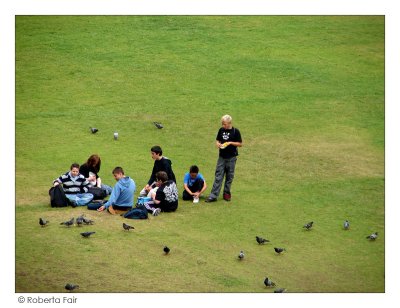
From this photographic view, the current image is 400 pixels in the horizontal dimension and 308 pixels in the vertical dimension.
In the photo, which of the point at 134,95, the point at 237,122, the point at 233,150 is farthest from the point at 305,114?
the point at 233,150

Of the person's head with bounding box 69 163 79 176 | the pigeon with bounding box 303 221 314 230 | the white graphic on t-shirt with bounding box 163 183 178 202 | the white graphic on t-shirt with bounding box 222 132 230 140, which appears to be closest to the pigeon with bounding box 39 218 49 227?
the person's head with bounding box 69 163 79 176

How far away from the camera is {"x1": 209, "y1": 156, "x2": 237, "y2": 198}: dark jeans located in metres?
20.3

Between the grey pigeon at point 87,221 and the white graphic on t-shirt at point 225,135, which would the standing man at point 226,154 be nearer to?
the white graphic on t-shirt at point 225,135

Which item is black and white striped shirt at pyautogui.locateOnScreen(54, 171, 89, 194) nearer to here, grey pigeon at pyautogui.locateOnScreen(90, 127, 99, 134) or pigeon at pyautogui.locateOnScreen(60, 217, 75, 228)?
pigeon at pyautogui.locateOnScreen(60, 217, 75, 228)

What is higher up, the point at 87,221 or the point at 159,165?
the point at 159,165

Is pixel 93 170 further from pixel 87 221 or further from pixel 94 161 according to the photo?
pixel 87 221

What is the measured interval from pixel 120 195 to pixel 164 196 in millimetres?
985

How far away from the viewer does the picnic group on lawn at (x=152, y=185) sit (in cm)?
Result: 1908

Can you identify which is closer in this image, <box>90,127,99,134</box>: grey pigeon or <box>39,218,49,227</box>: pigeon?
<box>39,218,49,227</box>: pigeon

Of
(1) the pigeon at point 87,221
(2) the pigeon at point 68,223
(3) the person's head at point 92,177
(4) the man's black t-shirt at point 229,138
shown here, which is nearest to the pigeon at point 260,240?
(4) the man's black t-shirt at point 229,138

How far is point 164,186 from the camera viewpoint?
19328 millimetres

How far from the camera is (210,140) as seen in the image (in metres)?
25.2

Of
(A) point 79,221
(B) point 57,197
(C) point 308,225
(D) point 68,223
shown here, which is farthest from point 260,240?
(B) point 57,197

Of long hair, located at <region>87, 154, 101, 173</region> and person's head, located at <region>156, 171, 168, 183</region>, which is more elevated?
long hair, located at <region>87, 154, 101, 173</region>
